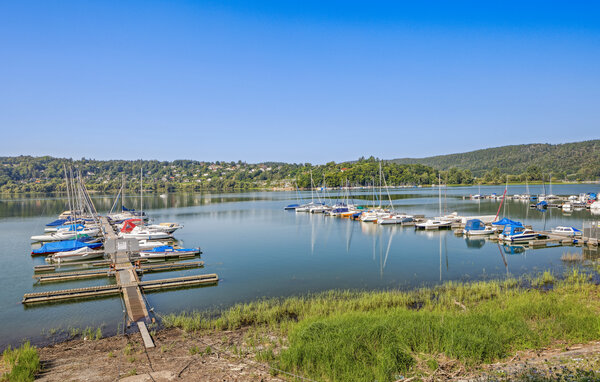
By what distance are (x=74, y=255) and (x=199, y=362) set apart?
2515 cm

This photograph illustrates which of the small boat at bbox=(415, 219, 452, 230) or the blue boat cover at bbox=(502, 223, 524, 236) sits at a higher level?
the blue boat cover at bbox=(502, 223, 524, 236)

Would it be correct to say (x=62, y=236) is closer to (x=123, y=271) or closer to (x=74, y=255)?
(x=74, y=255)

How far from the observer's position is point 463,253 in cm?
3312

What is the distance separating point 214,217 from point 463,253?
4603 cm

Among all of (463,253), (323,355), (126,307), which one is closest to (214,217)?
(463,253)

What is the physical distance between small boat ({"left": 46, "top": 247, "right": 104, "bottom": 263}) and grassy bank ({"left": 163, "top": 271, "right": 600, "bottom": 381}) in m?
19.1

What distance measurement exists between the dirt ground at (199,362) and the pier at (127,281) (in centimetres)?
114

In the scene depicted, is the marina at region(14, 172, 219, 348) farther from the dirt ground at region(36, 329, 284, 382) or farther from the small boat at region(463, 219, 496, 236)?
the small boat at region(463, 219, 496, 236)

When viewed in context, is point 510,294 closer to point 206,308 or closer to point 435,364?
point 435,364

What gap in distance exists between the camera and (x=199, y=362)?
11.2m

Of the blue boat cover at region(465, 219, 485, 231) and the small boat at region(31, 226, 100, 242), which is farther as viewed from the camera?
the blue boat cover at region(465, 219, 485, 231)

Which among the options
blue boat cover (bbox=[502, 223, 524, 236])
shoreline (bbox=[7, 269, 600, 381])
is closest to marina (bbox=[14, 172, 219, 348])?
A: shoreline (bbox=[7, 269, 600, 381])

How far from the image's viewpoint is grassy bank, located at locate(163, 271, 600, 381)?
390 inches

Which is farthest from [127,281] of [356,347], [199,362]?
[356,347]
